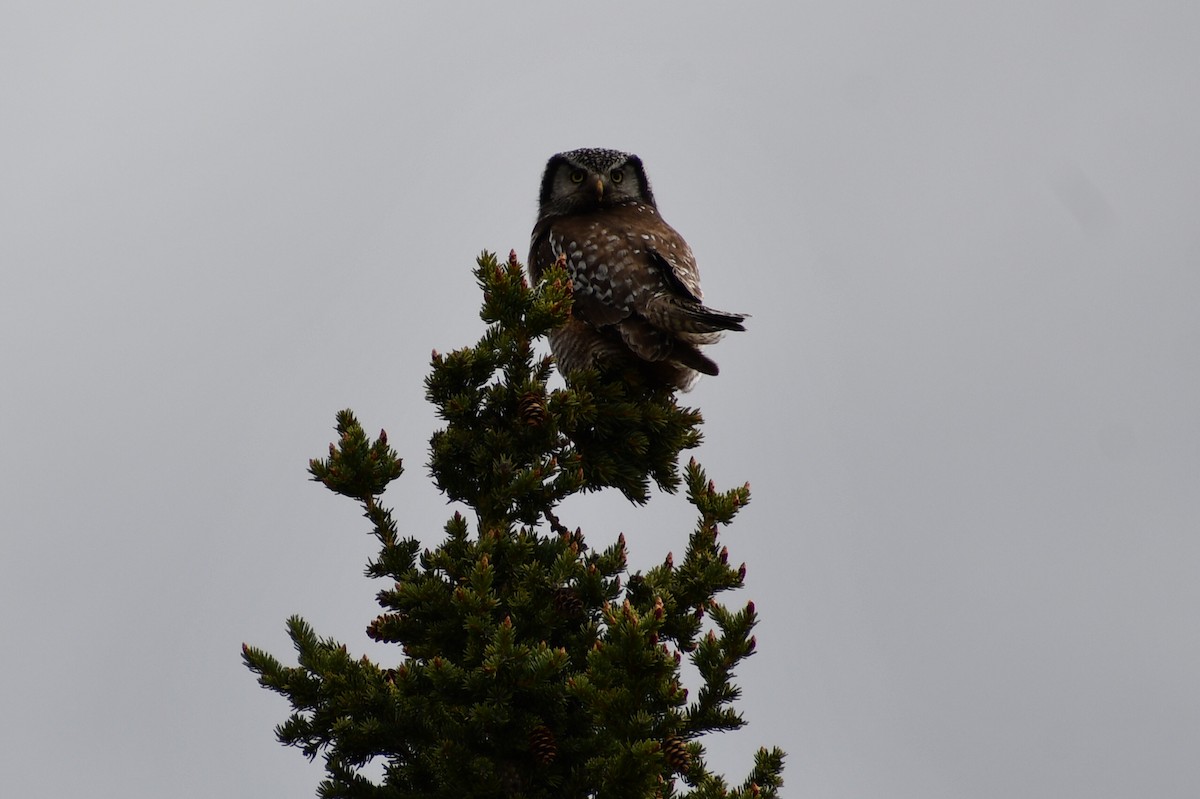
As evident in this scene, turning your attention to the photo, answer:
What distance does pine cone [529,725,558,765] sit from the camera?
185 inches

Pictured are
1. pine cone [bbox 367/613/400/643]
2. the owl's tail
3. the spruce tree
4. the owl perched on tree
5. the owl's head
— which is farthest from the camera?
the owl's head

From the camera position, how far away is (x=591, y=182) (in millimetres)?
8992

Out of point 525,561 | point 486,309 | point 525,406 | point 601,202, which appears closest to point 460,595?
point 525,561

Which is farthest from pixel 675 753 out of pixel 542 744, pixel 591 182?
pixel 591 182

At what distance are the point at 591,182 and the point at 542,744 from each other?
5215 mm

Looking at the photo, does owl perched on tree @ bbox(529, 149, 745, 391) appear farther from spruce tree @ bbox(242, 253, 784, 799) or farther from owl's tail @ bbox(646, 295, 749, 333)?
spruce tree @ bbox(242, 253, 784, 799)

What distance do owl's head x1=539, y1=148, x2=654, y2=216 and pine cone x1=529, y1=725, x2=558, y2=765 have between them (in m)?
4.98

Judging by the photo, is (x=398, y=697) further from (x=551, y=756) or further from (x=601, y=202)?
(x=601, y=202)

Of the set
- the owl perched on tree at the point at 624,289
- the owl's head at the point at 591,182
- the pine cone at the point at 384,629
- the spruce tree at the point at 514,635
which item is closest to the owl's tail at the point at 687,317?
the owl perched on tree at the point at 624,289

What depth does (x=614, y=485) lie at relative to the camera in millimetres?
6020

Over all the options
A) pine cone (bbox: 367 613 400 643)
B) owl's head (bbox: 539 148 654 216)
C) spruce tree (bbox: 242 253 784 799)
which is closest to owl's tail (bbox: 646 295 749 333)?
spruce tree (bbox: 242 253 784 799)

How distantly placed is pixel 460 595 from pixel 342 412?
100 centimetres

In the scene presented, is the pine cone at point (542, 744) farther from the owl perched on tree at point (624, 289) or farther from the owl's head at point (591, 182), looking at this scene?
the owl's head at point (591, 182)

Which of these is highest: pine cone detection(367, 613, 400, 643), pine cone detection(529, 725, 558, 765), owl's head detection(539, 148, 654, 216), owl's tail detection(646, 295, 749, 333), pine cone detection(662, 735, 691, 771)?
owl's head detection(539, 148, 654, 216)
